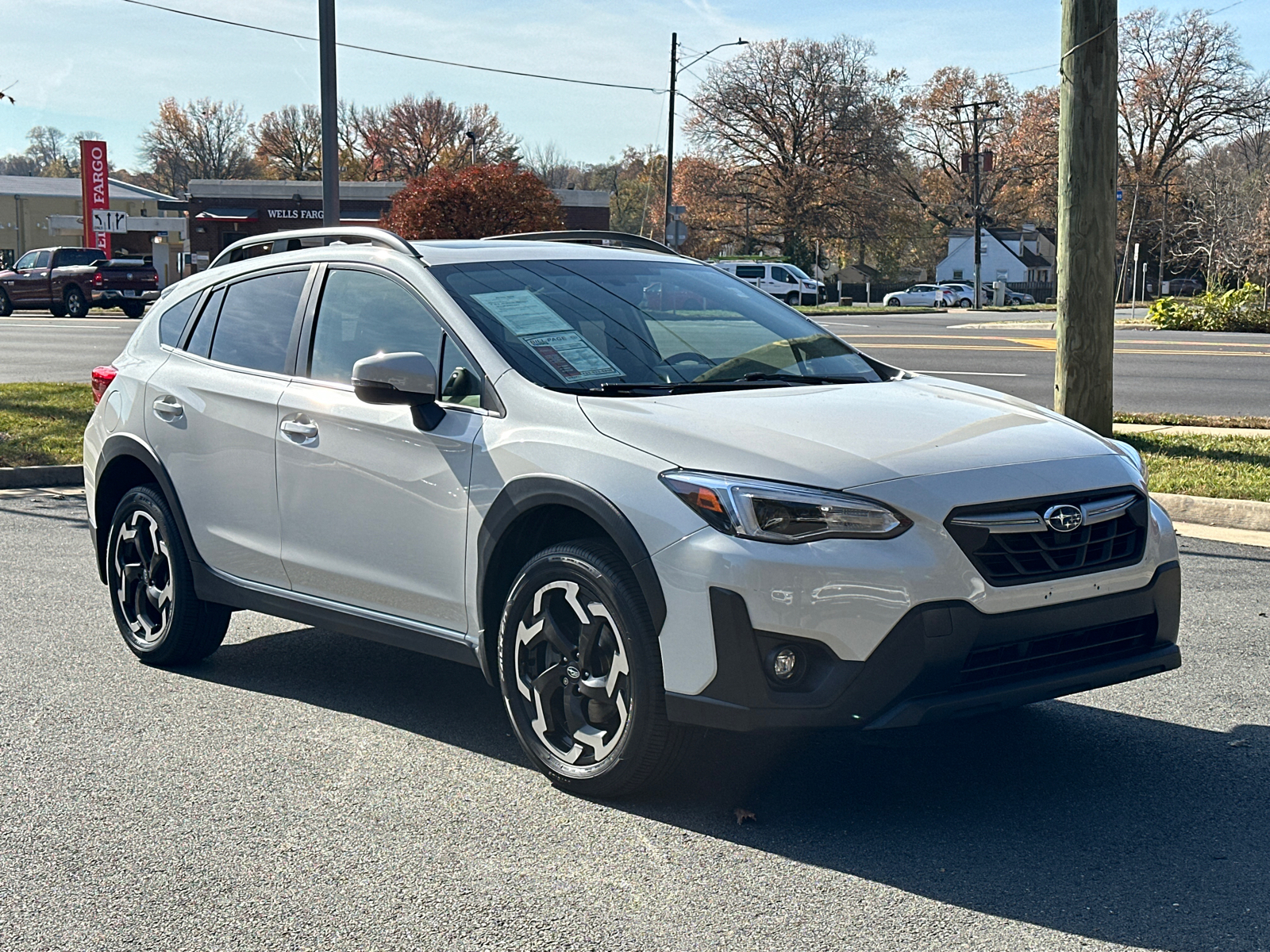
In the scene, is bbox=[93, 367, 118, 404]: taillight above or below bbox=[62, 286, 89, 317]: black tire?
below

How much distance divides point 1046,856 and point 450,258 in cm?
286

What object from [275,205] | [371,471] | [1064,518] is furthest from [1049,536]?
[275,205]

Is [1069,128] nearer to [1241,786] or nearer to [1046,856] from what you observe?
[1241,786]

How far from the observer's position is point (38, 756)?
482 centimetres

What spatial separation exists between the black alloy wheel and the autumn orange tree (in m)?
12.6

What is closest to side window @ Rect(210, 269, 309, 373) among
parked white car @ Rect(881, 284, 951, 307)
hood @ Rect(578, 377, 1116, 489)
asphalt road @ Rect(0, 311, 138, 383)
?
hood @ Rect(578, 377, 1116, 489)

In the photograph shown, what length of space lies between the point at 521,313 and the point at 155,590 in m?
2.22

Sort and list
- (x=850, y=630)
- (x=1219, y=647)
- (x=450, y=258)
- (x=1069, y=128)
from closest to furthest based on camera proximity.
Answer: (x=850, y=630)
(x=450, y=258)
(x=1219, y=647)
(x=1069, y=128)

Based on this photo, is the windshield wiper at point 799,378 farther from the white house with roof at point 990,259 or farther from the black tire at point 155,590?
the white house with roof at point 990,259

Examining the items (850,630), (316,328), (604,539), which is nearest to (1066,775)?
(850,630)

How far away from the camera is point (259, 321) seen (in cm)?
572

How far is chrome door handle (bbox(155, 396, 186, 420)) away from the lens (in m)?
5.84

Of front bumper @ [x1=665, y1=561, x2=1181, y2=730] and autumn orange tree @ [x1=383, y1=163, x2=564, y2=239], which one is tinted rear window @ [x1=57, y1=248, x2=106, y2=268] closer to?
autumn orange tree @ [x1=383, y1=163, x2=564, y2=239]

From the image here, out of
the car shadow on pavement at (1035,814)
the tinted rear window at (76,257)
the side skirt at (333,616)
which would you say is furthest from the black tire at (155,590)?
the tinted rear window at (76,257)
